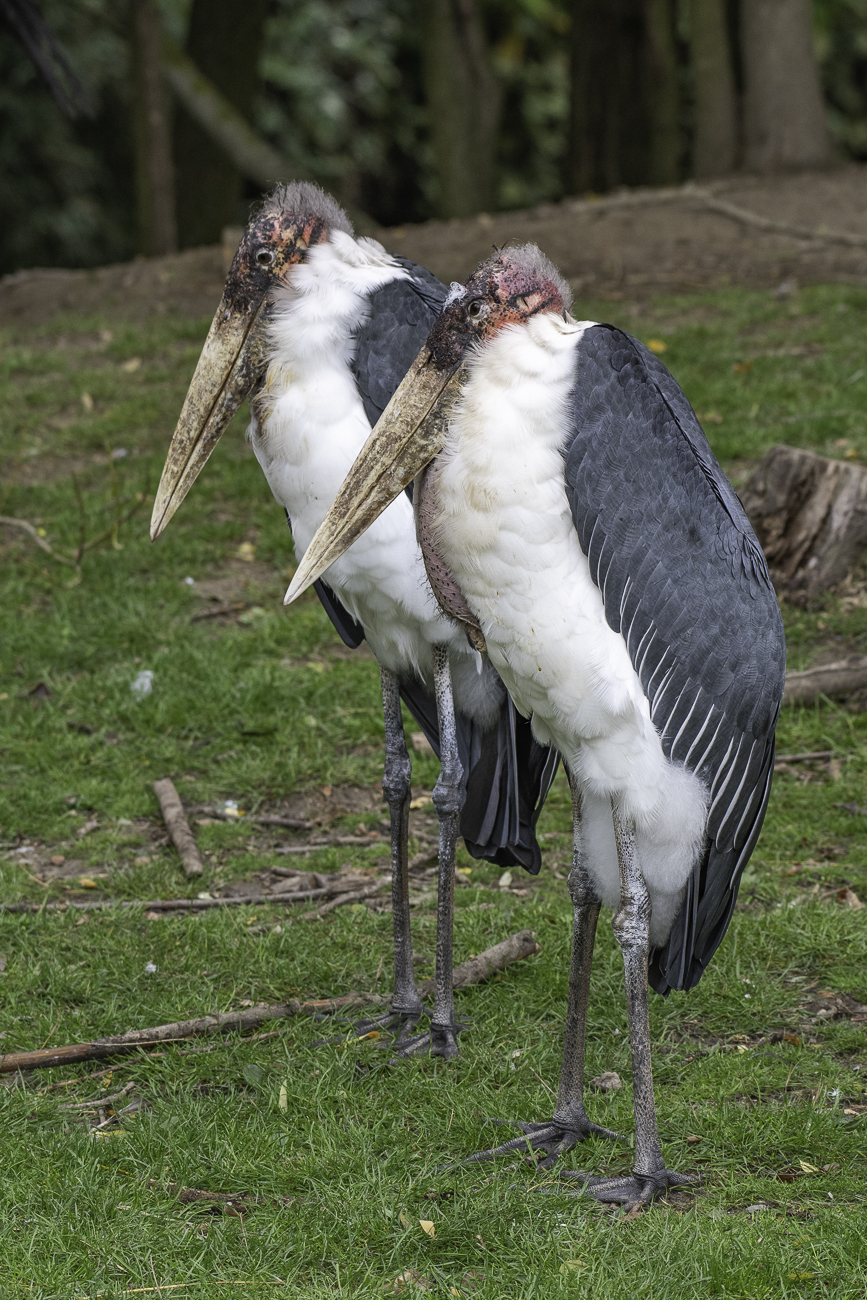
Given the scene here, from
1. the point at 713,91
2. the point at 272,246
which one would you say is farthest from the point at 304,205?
Result: the point at 713,91

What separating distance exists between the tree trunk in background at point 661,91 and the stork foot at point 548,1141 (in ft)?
30.5

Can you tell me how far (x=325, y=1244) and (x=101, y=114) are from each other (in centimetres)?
1146

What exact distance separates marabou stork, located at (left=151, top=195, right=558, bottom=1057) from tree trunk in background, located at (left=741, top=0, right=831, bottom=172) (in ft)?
23.7

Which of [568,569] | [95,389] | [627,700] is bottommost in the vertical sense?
[95,389]

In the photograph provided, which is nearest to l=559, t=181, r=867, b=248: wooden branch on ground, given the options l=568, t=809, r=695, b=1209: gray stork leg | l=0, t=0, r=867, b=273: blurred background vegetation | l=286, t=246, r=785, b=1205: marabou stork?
l=0, t=0, r=867, b=273: blurred background vegetation

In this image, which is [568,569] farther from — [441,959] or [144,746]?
[144,746]

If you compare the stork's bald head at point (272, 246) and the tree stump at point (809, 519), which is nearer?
the stork's bald head at point (272, 246)

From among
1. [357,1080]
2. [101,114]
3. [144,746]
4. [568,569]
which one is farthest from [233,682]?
[101,114]

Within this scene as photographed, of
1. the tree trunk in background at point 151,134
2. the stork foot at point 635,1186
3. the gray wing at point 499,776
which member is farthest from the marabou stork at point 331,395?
the tree trunk in background at point 151,134

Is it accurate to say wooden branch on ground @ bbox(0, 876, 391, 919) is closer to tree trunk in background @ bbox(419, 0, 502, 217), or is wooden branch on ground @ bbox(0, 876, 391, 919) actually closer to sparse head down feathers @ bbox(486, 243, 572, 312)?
sparse head down feathers @ bbox(486, 243, 572, 312)

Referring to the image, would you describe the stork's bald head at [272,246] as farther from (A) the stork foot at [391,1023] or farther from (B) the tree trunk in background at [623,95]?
(B) the tree trunk in background at [623,95]

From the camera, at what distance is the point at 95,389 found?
774 cm

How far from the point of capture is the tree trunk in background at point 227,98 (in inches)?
419

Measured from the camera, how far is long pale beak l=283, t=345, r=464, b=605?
8.94 feet
